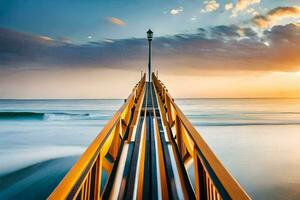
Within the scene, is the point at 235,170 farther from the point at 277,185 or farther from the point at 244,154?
the point at 244,154

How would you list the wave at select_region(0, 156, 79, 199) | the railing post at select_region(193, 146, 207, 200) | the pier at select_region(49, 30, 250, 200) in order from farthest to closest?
the wave at select_region(0, 156, 79, 199) < the railing post at select_region(193, 146, 207, 200) < the pier at select_region(49, 30, 250, 200)

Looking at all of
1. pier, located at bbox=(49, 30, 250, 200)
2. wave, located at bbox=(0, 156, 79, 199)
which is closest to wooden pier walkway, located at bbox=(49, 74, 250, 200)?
pier, located at bbox=(49, 30, 250, 200)

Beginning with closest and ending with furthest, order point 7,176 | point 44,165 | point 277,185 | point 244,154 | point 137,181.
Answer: point 137,181, point 277,185, point 7,176, point 44,165, point 244,154

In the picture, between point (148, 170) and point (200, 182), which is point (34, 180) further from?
point (200, 182)

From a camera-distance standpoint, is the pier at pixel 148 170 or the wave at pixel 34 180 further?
the wave at pixel 34 180

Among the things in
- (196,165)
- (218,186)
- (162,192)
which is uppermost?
(218,186)

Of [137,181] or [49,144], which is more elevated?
[137,181]

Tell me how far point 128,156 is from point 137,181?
3.10 ft

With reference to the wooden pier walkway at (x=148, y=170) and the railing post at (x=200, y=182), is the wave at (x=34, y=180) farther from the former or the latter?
the railing post at (x=200, y=182)

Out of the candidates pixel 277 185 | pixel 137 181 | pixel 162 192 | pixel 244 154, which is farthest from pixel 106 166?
pixel 244 154

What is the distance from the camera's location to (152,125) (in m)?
6.68

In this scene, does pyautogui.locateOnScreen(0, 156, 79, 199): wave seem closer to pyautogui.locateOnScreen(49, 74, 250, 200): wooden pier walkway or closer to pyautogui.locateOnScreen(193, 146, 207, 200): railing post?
pyautogui.locateOnScreen(49, 74, 250, 200): wooden pier walkway

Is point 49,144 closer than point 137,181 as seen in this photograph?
No

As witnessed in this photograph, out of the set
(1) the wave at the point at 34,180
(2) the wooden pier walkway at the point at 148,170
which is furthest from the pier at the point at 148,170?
(1) the wave at the point at 34,180
